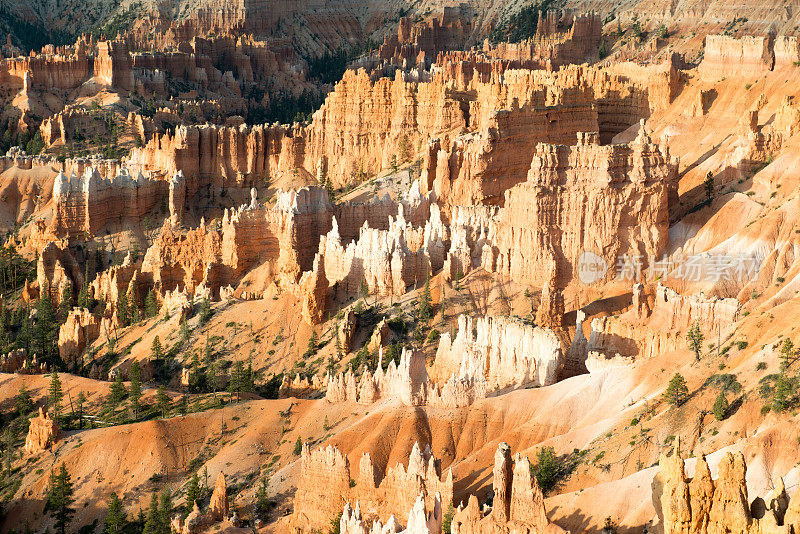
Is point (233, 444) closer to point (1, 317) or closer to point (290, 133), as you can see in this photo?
point (1, 317)

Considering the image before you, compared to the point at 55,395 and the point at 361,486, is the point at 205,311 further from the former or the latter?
the point at 361,486

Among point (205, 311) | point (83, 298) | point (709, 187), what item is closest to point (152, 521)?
point (205, 311)

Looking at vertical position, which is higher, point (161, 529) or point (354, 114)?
point (354, 114)

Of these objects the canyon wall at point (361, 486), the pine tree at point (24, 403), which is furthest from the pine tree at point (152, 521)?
the pine tree at point (24, 403)

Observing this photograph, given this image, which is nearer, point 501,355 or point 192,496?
point 192,496

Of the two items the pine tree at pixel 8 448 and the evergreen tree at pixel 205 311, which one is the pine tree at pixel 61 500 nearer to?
the pine tree at pixel 8 448

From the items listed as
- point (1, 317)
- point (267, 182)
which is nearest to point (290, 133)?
point (267, 182)

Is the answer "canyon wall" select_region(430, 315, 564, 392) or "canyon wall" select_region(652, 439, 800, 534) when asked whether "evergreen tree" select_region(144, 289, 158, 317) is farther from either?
"canyon wall" select_region(652, 439, 800, 534)
